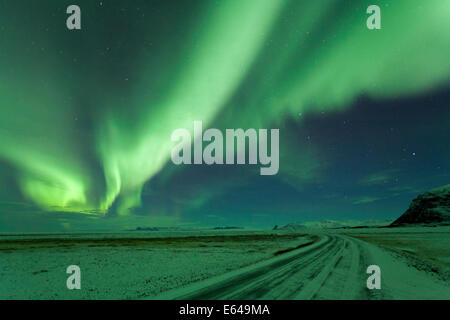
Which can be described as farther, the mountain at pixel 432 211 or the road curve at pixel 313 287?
the mountain at pixel 432 211

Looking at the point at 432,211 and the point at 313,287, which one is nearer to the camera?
the point at 313,287

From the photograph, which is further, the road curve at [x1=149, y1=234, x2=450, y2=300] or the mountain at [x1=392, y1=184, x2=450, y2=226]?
the mountain at [x1=392, y1=184, x2=450, y2=226]

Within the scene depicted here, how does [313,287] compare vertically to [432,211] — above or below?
above

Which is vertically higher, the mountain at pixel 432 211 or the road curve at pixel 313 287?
the road curve at pixel 313 287

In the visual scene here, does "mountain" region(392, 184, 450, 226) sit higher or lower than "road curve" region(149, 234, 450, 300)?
lower
